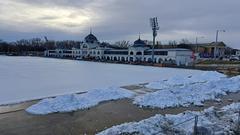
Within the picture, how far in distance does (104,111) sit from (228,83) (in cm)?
993

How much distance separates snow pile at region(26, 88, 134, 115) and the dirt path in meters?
0.41

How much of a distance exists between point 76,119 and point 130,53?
2307 inches

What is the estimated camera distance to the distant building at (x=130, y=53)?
5257cm

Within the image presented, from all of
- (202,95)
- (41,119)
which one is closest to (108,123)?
(41,119)

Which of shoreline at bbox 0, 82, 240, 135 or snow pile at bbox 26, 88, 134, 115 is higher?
snow pile at bbox 26, 88, 134, 115

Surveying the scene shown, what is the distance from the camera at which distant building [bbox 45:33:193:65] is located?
172ft

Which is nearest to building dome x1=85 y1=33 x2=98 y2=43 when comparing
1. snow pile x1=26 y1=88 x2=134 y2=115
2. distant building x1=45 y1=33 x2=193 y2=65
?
distant building x1=45 y1=33 x2=193 y2=65


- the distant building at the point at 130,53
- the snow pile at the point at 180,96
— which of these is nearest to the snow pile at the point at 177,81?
the snow pile at the point at 180,96

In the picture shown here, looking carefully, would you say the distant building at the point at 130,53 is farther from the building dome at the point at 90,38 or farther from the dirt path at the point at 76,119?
the dirt path at the point at 76,119

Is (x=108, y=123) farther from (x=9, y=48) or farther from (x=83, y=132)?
(x=9, y=48)

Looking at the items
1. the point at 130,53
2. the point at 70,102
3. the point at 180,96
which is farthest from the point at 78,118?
the point at 130,53

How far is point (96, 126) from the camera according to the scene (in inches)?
299

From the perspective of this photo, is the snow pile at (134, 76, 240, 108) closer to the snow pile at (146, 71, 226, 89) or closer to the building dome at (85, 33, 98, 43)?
the snow pile at (146, 71, 226, 89)

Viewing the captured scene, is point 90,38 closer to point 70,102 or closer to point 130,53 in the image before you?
point 130,53
